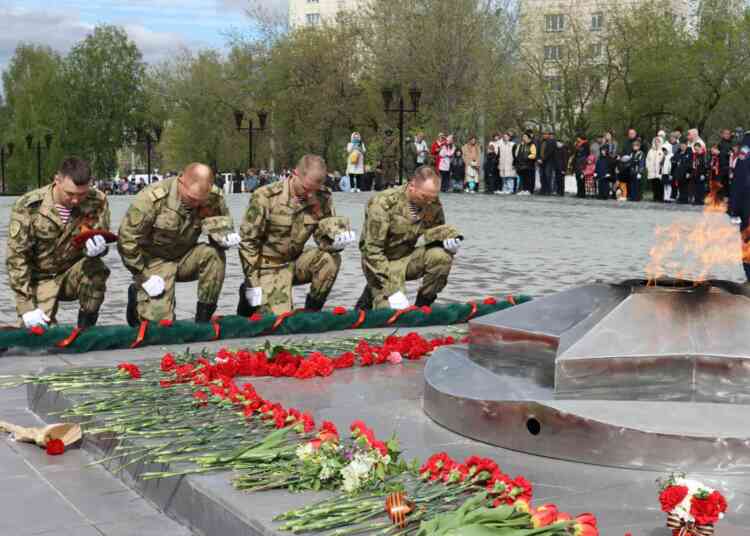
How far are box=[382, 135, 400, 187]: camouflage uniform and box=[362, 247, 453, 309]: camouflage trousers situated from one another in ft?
93.7

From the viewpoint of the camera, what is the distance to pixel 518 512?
3.32 meters

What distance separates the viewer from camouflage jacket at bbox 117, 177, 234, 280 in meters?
7.65

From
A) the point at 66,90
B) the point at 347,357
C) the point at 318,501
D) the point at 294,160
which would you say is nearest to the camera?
the point at 318,501

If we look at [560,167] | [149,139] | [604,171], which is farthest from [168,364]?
[149,139]

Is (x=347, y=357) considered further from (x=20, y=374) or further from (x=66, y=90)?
(x=66, y=90)

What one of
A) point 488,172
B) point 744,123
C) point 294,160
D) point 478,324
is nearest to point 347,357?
point 478,324

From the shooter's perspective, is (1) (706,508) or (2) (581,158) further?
(2) (581,158)

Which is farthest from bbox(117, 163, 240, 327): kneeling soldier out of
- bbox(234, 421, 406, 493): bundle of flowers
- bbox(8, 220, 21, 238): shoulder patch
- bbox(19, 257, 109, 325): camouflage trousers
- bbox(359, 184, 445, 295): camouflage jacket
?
bbox(234, 421, 406, 493): bundle of flowers

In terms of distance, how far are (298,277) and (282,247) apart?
290mm

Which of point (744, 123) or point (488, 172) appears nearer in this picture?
point (488, 172)

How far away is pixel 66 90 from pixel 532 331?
76352mm

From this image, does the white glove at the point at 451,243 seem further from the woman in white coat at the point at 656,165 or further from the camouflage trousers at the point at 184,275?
the woman in white coat at the point at 656,165

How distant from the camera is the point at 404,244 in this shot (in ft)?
28.8

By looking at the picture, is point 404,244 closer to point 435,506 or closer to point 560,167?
point 435,506
